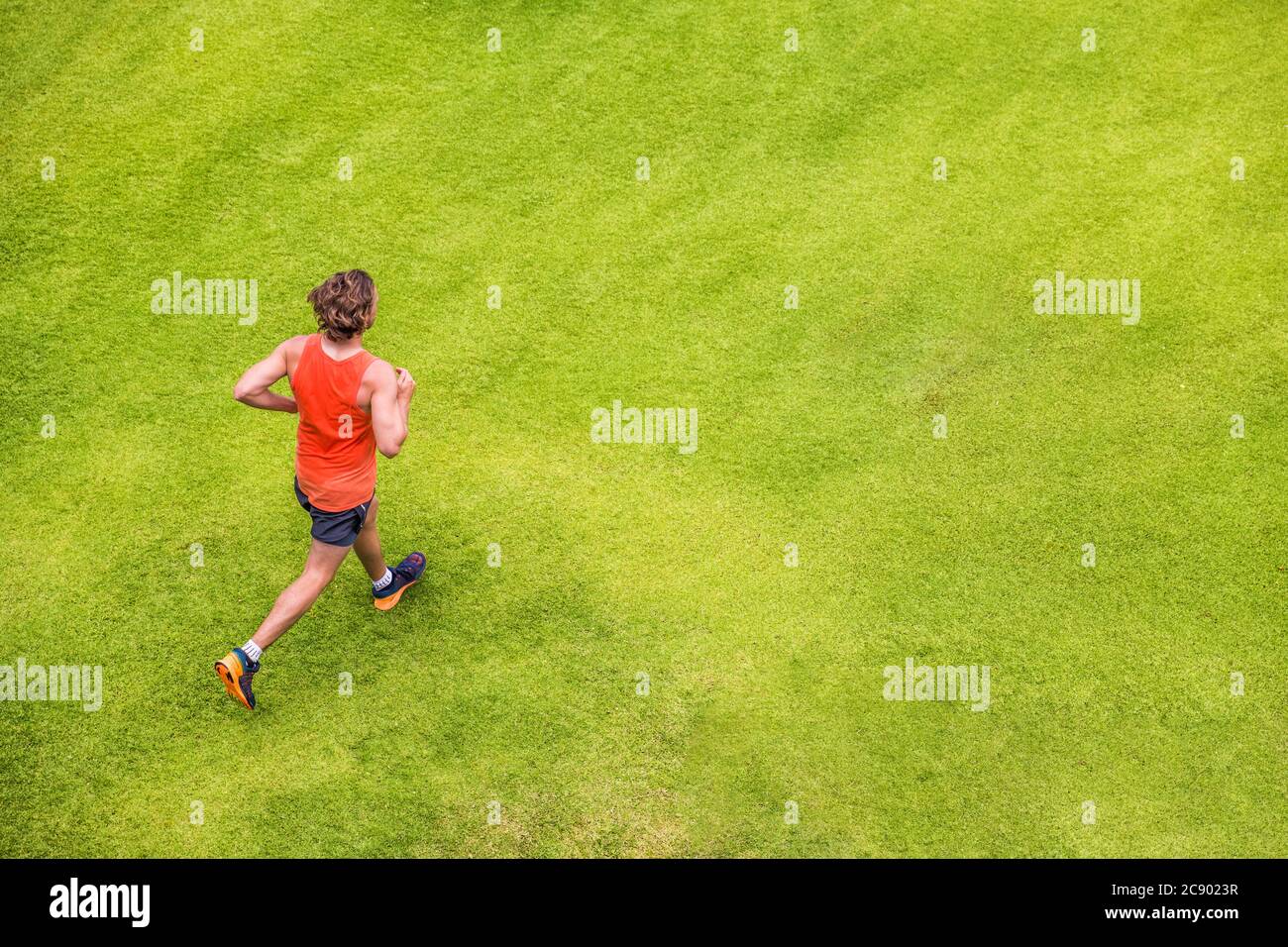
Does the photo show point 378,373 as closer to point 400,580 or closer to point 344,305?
point 344,305

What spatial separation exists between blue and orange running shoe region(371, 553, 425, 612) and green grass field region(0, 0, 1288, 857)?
9cm

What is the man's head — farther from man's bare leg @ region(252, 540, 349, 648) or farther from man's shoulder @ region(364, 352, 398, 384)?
man's bare leg @ region(252, 540, 349, 648)

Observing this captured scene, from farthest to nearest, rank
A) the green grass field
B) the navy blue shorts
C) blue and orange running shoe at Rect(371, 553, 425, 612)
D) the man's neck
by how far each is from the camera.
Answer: blue and orange running shoe at Rect(371, 553, 425, 612) → the green grass field → the navy blue shorts → the man's neck

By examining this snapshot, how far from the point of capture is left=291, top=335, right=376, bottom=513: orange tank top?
5.13 m

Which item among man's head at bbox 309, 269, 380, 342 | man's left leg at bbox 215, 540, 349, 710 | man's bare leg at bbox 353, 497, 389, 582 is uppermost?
man's head at bbox 309, 269, 380, 342

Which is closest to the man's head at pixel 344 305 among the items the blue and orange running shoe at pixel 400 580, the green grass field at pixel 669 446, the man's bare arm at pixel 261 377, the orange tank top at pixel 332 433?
the orange tank top at pixel 332 433

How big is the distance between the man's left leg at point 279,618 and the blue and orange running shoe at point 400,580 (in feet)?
2.14

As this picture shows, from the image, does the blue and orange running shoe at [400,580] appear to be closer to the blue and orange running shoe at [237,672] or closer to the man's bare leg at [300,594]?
the man's bare leg at [300,594]

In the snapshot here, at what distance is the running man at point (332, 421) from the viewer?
5.08 m

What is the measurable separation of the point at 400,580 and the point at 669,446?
1.99 meters

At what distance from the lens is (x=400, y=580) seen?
6352 millimetres

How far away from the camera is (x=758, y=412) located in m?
7.40

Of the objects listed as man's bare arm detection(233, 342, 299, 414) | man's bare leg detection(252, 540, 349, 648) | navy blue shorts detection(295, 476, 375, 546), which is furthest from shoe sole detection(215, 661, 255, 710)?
man's bare arm detection(233, 342, 299, 414)

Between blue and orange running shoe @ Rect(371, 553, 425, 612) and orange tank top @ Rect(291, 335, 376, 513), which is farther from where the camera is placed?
blue and orange running shoe @ Rect(371, 553, 425, 612)
